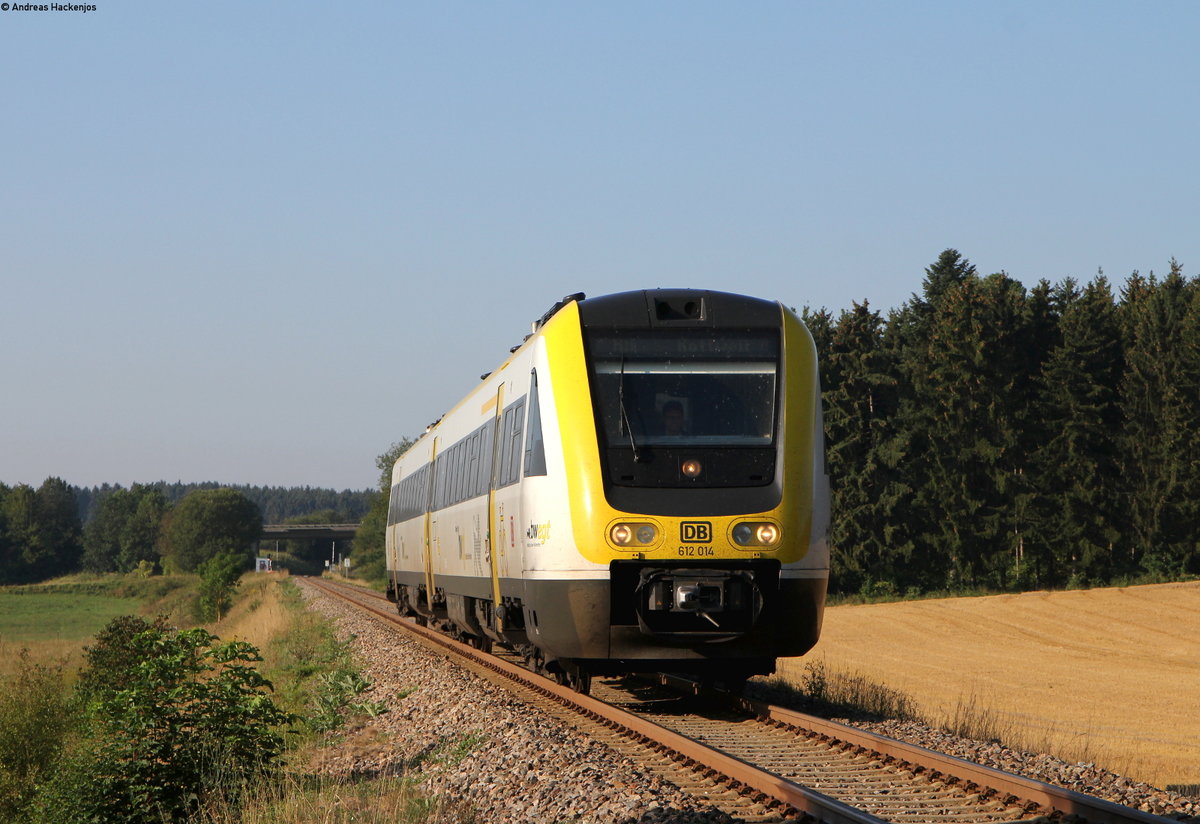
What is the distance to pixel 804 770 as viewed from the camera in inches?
350

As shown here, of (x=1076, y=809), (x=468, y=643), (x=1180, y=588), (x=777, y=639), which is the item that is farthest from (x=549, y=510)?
(x=1180, y=588)

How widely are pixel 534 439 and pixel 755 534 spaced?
A: 233cm

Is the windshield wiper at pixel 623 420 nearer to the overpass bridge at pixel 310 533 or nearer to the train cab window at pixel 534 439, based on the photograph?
the train cab window at pixel 534 439

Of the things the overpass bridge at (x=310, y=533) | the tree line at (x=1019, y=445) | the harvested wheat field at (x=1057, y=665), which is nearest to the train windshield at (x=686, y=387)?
the harvested wheat field at (x=1057, y=665)

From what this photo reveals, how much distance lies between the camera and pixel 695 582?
10961 mm

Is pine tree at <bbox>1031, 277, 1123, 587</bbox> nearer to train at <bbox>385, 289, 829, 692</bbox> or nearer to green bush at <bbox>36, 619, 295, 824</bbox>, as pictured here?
train at <bbox>385, 289, 829, 692</bbox>

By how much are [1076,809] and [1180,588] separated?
4546 cm

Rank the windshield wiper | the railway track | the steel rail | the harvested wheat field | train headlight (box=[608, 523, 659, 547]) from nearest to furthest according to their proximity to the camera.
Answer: the steel rail → the railway track → train headlight (box=[608, 523, 659, 547]) → the windshield wiper → the harvested wheat field

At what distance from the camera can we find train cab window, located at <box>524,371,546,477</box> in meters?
11.9

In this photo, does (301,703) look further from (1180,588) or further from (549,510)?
(1180,588)

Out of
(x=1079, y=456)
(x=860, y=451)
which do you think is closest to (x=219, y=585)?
(x=860, y=451)

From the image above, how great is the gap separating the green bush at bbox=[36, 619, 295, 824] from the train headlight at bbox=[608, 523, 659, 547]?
317 centimetres

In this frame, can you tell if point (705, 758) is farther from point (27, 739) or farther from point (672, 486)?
point (27, 739)

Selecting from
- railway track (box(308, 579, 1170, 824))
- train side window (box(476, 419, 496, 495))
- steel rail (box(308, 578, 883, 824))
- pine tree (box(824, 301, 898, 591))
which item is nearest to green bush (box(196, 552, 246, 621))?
pine tree (box(824, 301, 898, 591))
